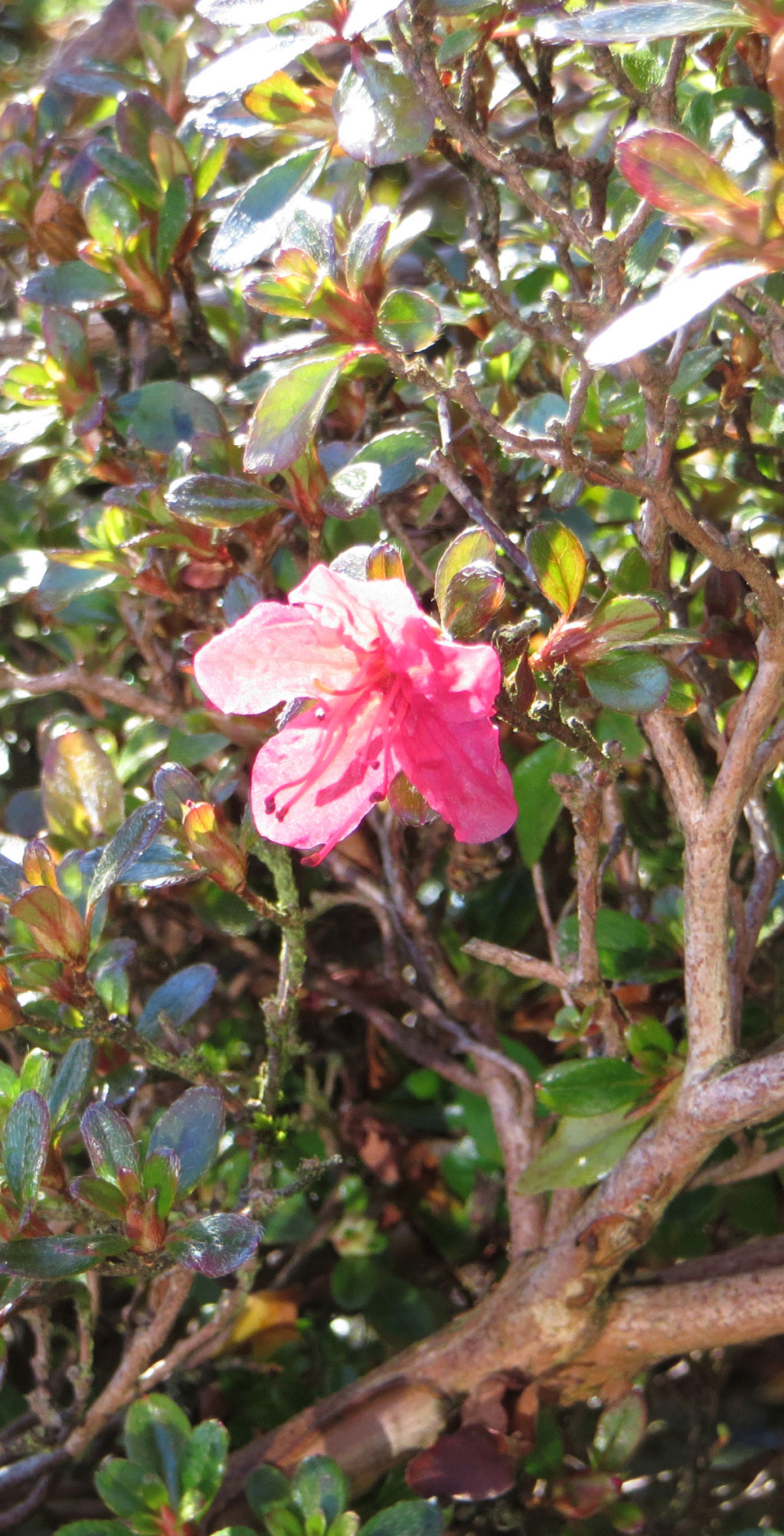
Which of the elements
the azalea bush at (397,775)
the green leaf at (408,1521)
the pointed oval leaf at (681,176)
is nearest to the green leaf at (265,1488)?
the azalea bush at (397,775)

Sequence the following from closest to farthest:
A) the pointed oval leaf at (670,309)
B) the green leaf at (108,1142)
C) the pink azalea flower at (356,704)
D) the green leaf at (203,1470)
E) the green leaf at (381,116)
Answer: the pointed oval leaf at (670,309) → the pink azalea flower at (356,704) → the green leaf at (381,116) → the green leaf at (108,1142) → the green leaf at (203,1470)

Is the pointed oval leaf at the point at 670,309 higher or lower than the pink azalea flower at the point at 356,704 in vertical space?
higher

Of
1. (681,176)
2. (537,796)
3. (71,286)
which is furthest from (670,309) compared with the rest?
(71,286)

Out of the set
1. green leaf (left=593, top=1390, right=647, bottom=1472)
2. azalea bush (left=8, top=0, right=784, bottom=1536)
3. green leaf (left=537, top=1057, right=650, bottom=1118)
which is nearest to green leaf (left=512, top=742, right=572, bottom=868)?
azalea bush (left=8, top=0, right=784, bottom=1536)

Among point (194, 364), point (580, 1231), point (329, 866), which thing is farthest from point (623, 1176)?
point (194, 364)

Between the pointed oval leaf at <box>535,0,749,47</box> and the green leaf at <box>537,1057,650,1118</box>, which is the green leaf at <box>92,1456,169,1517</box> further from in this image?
the pointed oval leaf at <box>535,0,749,47</box>

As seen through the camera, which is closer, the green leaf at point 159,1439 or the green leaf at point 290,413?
the green leaf at point 290,413

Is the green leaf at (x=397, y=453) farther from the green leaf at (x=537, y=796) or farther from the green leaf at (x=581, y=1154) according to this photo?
the green leaf at (x=581, y=1154)
